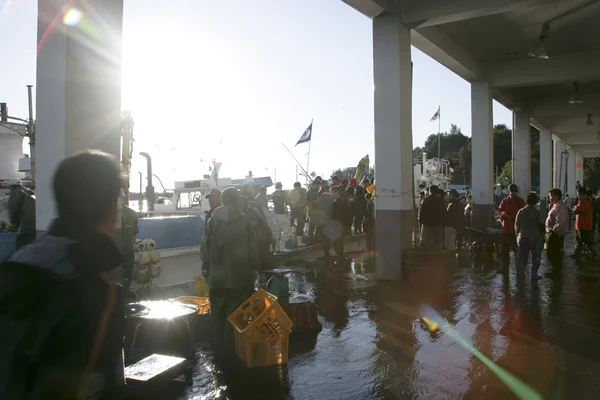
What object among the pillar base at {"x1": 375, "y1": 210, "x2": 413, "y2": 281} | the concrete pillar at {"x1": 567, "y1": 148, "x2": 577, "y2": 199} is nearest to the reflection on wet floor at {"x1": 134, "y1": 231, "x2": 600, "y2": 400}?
the pillar base at {"x1": 375, "y1": 210, "x2": 413, "y2": 281}

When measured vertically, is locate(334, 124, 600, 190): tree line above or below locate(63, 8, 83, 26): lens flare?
above

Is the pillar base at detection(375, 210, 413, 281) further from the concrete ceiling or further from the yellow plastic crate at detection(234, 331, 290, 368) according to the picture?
the yellow plastic crate at detection(234, 331, 290, 368)

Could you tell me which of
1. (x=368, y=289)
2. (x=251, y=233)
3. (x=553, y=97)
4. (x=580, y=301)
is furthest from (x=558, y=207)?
(x=553, y=97)

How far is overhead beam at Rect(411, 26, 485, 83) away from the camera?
1144cm

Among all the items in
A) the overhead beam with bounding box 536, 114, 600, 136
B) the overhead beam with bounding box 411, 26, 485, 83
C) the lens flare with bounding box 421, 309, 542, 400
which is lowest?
the lens flare with bounding box 421, 309, 542, 400

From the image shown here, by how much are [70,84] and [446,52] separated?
9.75 metres

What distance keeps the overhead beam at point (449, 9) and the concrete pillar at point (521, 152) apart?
11466 mm

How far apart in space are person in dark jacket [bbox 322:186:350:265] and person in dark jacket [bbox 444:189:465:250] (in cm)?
262

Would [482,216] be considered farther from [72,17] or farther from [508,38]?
[72,17]

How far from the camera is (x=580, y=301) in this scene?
8016mm

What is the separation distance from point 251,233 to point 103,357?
4295 millimetres

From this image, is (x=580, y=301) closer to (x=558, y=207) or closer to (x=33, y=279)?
(x=558, y=207)

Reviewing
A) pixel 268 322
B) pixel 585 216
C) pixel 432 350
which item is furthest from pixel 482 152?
pixel 268 322

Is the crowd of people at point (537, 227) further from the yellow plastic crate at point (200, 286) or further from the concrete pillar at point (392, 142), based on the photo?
the yellow plastic crate at point (200, 286)
